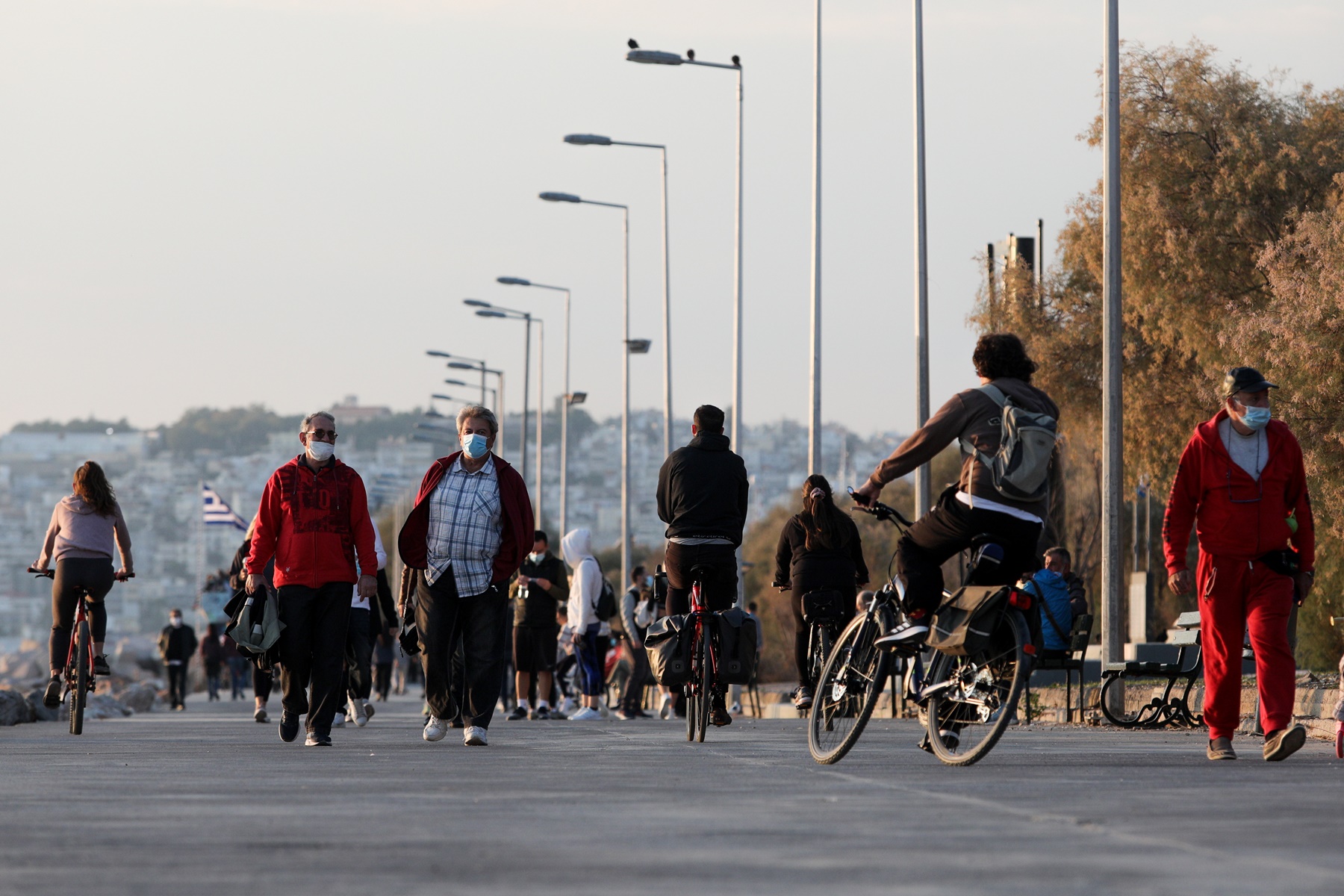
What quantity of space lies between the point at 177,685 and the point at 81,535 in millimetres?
25191

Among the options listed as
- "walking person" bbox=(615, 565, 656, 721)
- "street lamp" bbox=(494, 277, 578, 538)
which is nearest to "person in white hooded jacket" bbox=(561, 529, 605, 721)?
"walking person" bbox=(615, 565, 656, 721)

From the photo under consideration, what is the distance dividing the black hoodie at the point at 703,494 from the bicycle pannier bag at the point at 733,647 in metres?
0.47

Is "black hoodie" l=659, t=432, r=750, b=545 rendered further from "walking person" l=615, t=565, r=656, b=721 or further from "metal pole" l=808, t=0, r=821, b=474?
"metal pole" l=808, t=0, r=821, b=474

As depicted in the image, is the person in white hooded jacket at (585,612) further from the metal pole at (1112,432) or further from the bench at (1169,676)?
the bench at (1169,676)

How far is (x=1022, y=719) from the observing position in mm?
21062

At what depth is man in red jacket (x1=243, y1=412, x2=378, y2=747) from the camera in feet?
45.3

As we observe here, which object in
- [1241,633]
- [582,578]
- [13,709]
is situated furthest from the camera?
[582,578]

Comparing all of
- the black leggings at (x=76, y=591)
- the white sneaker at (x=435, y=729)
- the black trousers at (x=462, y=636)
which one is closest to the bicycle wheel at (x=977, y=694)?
the black trousers at (x=462, y=636)

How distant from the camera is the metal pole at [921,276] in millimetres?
27734

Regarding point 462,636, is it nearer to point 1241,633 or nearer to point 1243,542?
A: point 1241,633

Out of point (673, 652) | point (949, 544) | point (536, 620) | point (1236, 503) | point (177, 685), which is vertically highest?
point (1236, 503)

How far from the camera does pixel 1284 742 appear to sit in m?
11.1

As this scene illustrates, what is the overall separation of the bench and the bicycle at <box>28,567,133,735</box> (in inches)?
299

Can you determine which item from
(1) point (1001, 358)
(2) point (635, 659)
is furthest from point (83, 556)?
(2) point (635, 659)
